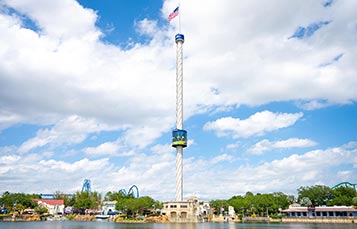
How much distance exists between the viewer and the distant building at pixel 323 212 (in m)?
104

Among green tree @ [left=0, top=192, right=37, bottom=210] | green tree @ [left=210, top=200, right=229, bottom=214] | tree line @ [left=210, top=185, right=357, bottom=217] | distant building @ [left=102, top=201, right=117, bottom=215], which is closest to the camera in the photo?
tree line @ [left=210, top=185, right=357, bottom=217]

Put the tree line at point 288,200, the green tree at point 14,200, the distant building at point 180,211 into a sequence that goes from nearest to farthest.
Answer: the distant building at point 180,211 → the tree line at point 288,200 → the green tree at point 14,200

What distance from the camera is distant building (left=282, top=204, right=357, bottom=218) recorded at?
104312mm

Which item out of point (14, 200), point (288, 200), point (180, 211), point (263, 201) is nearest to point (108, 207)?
point (14, 200)

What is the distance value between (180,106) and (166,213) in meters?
33.7

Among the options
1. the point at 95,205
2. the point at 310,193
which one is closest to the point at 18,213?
the point at 95,205

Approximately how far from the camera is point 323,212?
109 m

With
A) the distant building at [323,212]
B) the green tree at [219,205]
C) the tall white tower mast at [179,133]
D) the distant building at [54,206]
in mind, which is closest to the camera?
the distant building at [323,212]

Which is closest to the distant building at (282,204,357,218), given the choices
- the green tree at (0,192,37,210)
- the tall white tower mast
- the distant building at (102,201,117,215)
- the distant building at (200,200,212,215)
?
the tall white tower mast

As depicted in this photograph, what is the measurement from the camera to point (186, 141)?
388ft

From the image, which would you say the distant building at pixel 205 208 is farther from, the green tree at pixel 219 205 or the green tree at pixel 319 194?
the green tree at pixel 319 194

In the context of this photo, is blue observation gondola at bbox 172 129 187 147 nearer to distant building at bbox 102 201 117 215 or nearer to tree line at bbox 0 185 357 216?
tree line at bbox 0 185 357 216

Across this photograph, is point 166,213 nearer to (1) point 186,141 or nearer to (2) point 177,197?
(2) point 177,197

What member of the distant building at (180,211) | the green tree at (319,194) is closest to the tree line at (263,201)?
the green tree at (319,194)
